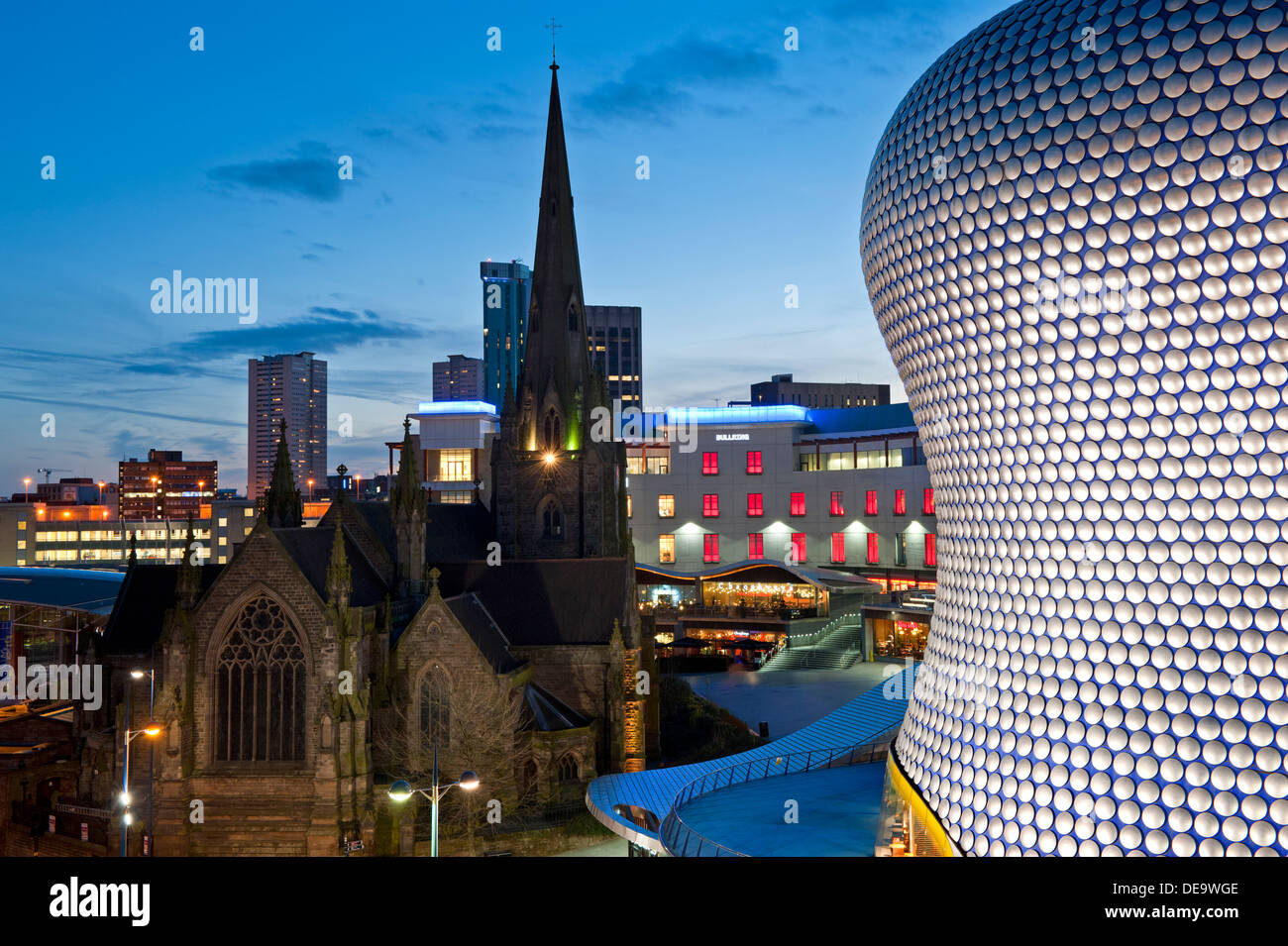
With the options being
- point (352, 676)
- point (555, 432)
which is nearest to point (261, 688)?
point (352, 676)

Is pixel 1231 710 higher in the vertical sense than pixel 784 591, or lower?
higher

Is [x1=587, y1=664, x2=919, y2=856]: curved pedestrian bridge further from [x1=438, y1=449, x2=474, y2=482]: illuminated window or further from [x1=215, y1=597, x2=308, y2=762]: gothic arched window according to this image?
[x1=438, y1=449, x2=474, y2=482]: illuminated window

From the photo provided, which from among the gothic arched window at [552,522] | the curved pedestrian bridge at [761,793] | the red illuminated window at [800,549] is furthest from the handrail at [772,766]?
the red illuminated window at [800,549]

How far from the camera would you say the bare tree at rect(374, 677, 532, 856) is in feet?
101

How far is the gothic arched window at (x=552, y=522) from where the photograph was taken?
44.2m

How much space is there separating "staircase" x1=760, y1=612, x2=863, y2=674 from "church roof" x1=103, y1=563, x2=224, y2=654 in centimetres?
3246

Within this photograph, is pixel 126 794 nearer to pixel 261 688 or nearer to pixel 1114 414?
pixel 261 688

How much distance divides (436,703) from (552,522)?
13786 mm

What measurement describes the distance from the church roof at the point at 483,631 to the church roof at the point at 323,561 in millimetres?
2908

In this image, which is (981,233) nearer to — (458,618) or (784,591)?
(458,618)
